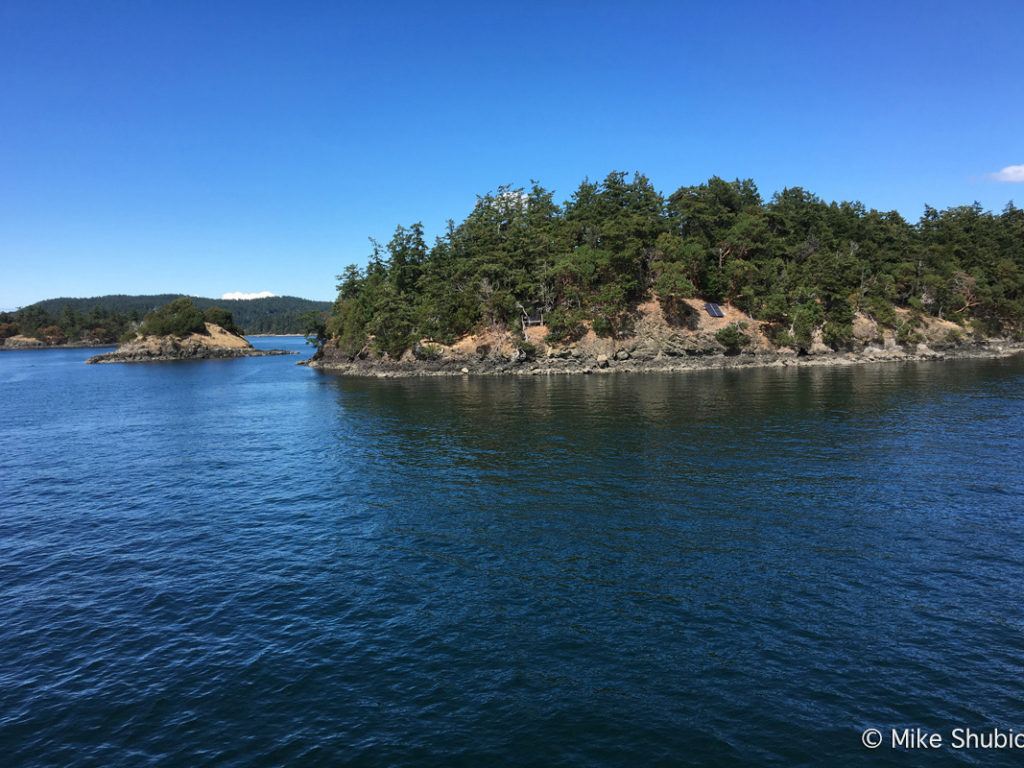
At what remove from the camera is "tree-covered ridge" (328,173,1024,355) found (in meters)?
112

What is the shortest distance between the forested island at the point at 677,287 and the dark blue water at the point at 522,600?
63.6 metres

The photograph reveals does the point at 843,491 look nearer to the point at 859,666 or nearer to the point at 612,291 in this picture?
the point at 859,666

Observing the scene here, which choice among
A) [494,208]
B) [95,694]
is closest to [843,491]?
[95,694]

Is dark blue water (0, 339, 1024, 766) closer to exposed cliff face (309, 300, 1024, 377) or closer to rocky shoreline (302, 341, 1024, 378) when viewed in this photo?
rocky shoreline (302, 341, 1024, 378)

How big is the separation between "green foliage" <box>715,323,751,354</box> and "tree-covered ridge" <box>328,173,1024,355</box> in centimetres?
699

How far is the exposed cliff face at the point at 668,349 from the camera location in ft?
351

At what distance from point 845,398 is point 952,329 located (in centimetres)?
7864

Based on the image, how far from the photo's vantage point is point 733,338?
108m

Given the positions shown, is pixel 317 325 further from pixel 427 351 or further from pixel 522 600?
pixel 522 600

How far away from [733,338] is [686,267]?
19.0m

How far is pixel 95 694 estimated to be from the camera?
55.0 ft

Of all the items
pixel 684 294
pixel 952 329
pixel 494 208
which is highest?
pixel 494 208

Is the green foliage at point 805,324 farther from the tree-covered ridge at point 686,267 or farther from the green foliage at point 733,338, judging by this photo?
the green foliage at point 733,338

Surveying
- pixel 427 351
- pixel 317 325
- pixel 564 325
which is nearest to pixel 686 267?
pixel 564 325
